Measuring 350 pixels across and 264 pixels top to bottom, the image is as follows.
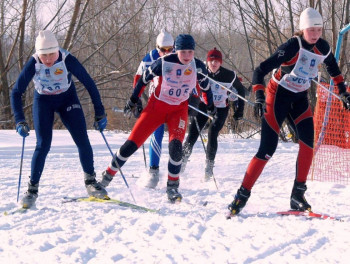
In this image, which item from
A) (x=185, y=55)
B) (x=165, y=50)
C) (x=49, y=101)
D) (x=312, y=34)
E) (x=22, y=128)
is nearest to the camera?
(x=312, y=34)

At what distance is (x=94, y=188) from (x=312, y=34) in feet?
8.34

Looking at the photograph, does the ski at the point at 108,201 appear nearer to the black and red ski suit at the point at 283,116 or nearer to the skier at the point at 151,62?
the black and red ski suit at the point at 283,116

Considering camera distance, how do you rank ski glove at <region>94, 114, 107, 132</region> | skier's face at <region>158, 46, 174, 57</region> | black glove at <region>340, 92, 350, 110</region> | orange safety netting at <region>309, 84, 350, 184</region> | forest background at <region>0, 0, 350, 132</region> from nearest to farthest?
black glove at <region>340, 92, 350, 110</region> → ski glove at <region>94, 114, 107, 132</region> → skier's face at <region>158, 46, 174, 57</region> → orange safety netting at <region>309, 84, 350, 184</region> → forest background at <region>0, 0, 350, 132</region>

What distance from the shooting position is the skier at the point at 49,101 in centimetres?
410

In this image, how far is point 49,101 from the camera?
4.28 meters

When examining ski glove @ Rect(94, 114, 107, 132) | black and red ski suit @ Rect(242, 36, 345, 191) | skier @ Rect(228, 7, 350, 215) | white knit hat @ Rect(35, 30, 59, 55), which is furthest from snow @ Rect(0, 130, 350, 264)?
white knit hat @ Rect(35, 30, 59, 55)

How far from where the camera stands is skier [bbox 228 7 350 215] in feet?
12.6

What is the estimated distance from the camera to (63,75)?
13.7 feet

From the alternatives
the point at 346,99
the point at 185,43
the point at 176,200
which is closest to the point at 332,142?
the point at 346,99

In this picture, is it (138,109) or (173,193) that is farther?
(138,109)

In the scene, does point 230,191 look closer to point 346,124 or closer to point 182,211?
point 182,211

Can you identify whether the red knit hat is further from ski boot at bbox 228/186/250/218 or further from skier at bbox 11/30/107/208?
ski boot at bbox 228/186/250/218

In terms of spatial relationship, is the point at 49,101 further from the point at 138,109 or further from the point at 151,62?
the point at 151,62

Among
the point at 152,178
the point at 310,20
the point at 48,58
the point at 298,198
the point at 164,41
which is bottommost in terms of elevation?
the point at 152,178
